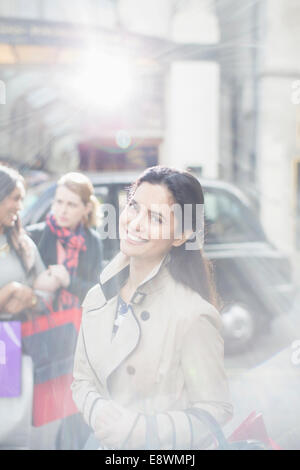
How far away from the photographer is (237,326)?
232 centimetres

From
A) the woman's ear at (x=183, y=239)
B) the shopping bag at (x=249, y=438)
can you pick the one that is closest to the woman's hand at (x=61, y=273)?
the woman's ear at (x=183, y=239)

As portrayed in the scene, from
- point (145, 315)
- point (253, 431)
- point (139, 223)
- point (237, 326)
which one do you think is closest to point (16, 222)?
point (139, 223)

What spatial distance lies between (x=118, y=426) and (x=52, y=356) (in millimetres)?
404

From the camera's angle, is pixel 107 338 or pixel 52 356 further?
pixel 52 356

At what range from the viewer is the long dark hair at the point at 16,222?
6.18 ft

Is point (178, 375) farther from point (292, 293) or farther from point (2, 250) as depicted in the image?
point (292, 293)

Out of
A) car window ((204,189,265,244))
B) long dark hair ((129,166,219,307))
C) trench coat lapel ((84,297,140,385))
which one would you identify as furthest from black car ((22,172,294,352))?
trench coat lapel ((84,297,140,385))

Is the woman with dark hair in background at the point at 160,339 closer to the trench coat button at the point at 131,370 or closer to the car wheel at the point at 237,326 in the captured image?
the trench coat button at the point at 131,370

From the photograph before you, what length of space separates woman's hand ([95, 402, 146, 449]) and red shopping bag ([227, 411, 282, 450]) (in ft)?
1.28

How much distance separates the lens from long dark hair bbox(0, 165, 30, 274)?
6.18ft

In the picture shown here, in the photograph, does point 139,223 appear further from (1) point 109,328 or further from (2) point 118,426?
(2) point 118,426

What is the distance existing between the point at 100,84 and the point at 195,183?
709mm

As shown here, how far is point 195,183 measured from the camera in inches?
69.6

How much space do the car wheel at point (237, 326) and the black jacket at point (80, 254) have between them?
1.80 ft
